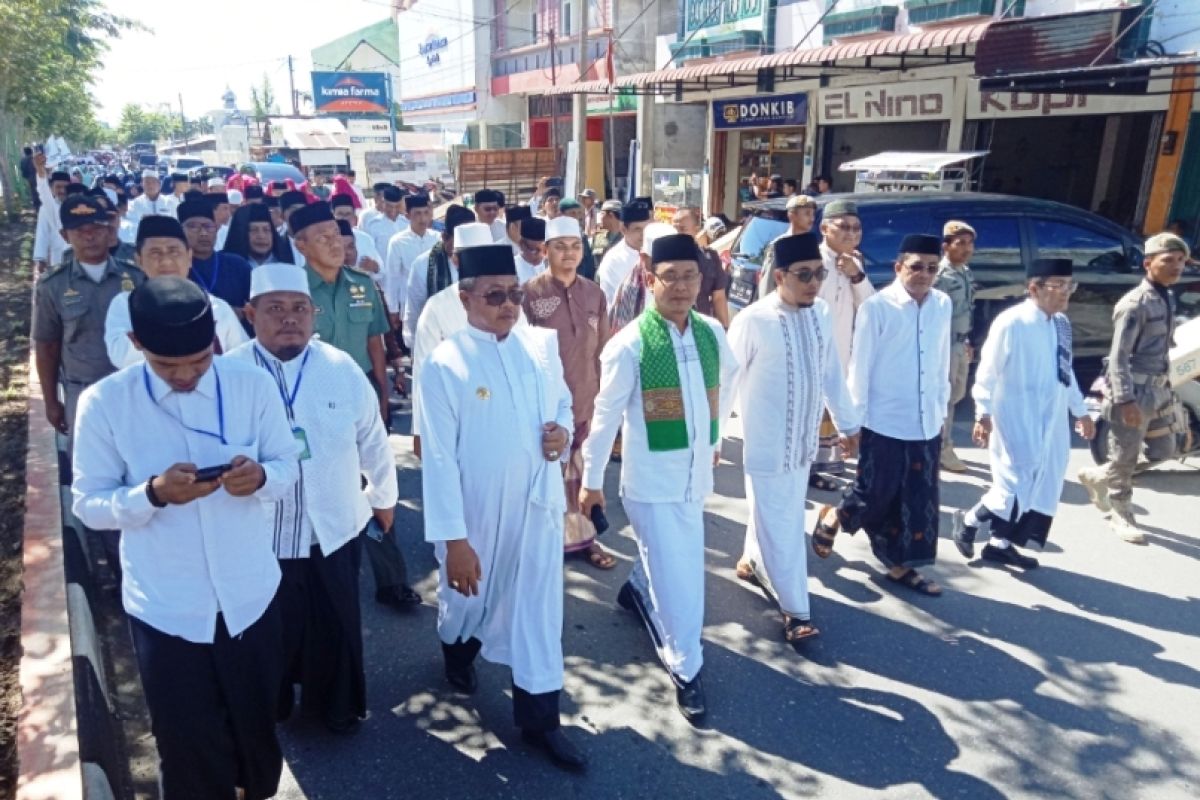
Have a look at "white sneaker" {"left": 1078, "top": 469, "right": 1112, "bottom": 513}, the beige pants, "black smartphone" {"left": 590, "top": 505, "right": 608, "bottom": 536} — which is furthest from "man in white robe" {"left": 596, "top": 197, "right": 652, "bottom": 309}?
"white sneaker" {"left": 1078, "top": 469, "right": 1112, "bottom": 513}

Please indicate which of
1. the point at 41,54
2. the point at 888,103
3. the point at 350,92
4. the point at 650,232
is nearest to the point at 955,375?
the point at 650,232

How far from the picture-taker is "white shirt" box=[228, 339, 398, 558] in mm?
3000

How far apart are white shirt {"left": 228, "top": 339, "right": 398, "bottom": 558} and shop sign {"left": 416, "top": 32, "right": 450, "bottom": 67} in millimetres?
34188

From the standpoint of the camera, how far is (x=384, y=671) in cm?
383

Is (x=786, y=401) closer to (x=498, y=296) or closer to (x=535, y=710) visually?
(x=498, y=296)

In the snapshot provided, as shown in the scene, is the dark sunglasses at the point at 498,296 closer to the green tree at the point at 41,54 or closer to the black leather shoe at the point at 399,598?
the black leather shoe at the point at 399,598

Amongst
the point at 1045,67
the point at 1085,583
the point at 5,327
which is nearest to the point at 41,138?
the point at 5,327

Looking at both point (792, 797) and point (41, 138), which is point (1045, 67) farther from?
point (41, 138)

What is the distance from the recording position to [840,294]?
5.88 metres

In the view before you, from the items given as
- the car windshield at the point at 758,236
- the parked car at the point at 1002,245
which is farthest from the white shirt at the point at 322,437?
the car windshield at the point at 758,236

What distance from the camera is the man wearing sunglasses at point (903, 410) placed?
4.45m

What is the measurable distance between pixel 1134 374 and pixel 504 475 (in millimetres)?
3922

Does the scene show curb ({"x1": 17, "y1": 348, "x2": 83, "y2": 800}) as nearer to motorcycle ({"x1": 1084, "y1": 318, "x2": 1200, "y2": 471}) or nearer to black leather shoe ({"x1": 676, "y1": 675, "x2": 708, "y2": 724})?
black leather shoe ({"x1": 676, "y1": 675, "x2": 708, "y2": 724})

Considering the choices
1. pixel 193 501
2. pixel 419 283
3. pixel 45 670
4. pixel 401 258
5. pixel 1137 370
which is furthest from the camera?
pixel 401 258
